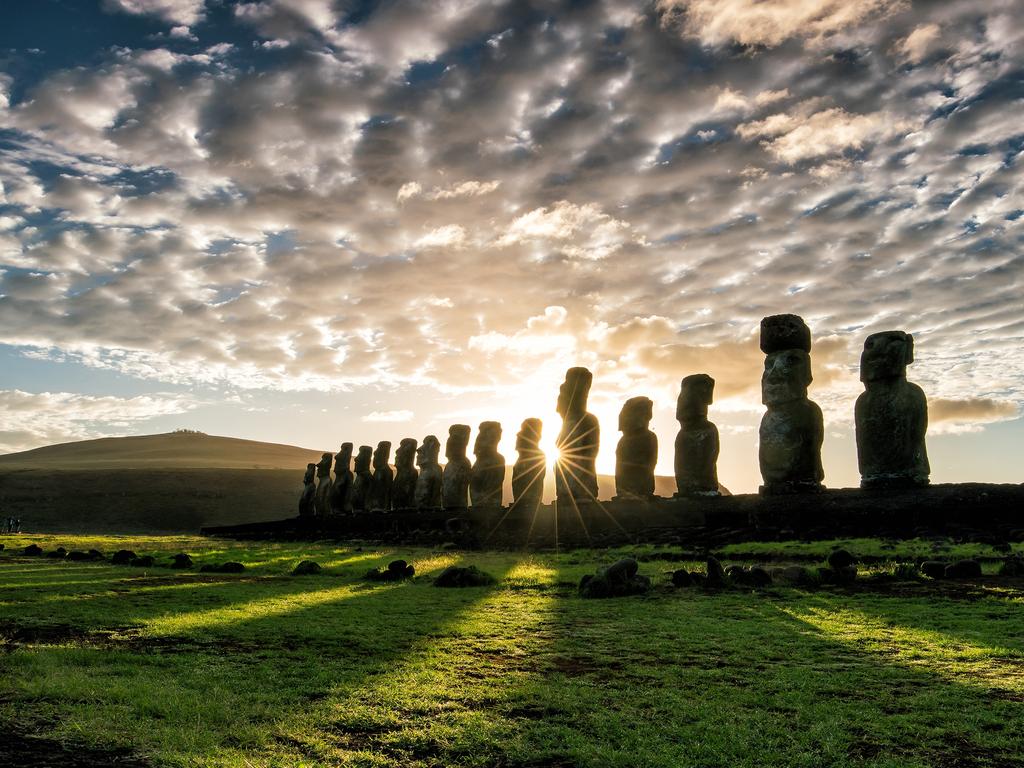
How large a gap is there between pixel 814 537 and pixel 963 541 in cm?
223

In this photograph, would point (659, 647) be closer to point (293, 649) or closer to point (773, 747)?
point (773, 747)

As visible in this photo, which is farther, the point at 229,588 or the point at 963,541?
the point at 963,541

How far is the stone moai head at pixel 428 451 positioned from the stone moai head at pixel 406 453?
1.72 feet

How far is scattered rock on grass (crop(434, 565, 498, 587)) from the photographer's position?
940cm

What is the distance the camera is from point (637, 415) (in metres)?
17.1

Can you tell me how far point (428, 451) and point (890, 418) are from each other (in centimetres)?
1862

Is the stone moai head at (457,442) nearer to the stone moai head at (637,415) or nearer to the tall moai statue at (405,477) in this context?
→ the tall moai statue at (405,477)

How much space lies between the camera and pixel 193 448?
4023 inches

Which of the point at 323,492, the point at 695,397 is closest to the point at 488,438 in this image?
the point at 695,397

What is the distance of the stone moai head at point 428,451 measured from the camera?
27547mm

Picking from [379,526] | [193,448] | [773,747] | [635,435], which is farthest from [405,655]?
[193,448]

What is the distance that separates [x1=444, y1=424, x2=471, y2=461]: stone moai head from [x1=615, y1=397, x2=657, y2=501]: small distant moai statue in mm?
9000

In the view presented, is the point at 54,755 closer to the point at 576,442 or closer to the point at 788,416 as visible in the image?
the point at 788,416

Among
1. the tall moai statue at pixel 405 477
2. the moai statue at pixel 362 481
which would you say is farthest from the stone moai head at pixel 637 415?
the moai statue at pixel 362 481
